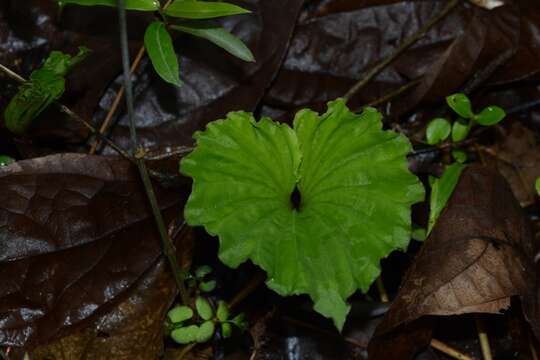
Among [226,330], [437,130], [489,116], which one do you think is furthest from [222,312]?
[489,116]

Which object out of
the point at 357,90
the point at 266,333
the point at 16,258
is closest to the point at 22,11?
the point at 16,258

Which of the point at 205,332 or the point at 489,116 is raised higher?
the point at 489,116

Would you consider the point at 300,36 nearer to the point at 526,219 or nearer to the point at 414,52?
the point at 414,52

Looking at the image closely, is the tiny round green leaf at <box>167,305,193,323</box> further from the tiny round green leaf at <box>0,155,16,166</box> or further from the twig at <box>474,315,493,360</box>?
the twig at <box>474,315,493,360</box>

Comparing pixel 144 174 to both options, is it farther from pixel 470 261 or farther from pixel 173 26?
pixel 470 261

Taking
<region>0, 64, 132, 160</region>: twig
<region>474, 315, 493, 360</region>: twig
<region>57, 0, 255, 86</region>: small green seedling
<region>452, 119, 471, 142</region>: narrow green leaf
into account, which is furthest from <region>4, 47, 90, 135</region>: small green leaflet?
<region>474, 315, 493, 360</region>: twig

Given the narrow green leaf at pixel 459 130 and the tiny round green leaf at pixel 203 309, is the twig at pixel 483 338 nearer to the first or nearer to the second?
the narrow green leaf at pixel 459 130

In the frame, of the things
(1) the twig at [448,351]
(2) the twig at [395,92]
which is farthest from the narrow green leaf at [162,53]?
(1) the twig at [448,351]
